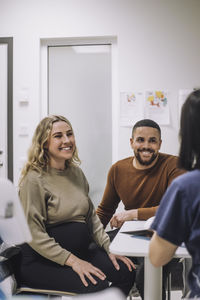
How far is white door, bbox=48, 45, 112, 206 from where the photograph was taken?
3.34 metres

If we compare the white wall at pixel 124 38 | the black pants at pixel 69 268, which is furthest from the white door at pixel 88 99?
the black pants at pixel 69 268

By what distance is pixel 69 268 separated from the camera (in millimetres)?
1572

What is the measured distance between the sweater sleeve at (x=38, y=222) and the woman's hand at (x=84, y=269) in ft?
0.10

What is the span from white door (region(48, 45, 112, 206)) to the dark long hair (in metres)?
2.38

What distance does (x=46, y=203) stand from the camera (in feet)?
5.44

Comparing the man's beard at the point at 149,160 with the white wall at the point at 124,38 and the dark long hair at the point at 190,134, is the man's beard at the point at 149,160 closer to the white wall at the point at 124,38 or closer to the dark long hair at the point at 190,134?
the white wall at the point at 124,38

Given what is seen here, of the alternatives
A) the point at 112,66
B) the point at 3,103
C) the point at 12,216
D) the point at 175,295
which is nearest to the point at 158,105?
the point at 112,66

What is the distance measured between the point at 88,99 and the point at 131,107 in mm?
461

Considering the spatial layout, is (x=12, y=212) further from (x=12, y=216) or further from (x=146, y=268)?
(x=146, y=268)

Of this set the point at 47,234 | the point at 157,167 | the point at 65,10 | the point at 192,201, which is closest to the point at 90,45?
the point at 65,10

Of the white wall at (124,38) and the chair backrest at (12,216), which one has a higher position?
the white wall at (124,38)

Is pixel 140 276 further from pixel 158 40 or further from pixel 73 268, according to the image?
pixel 158 40

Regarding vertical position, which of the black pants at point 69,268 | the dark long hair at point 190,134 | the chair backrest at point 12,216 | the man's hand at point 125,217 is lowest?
the black pants at point 69,268

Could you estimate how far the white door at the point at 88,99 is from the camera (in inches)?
131
